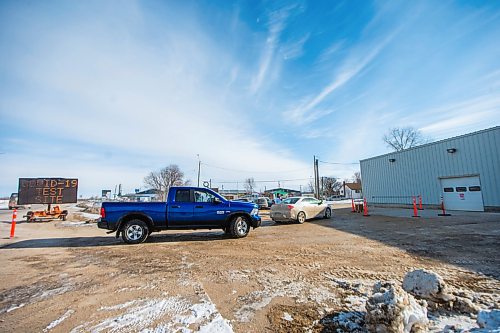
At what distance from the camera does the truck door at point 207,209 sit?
806 centimetres

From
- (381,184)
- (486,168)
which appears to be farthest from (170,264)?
(381,184)

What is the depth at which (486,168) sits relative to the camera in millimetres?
14648

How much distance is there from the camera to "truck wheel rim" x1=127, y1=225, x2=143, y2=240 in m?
7.58

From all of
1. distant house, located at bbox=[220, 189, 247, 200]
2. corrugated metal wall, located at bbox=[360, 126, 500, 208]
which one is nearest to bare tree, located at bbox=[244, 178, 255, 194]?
distant house, located at bbox=[220, 189, 247, 200]

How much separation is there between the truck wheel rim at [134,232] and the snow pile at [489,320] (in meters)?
8.00

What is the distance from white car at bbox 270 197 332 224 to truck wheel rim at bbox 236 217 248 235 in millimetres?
4360

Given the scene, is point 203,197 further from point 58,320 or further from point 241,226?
point 58,320

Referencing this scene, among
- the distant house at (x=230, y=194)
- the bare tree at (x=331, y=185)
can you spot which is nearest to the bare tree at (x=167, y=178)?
the distant house at (x=230, y=194)

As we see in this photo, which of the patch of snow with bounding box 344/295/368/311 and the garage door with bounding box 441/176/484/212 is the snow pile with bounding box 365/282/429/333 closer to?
the patch of snow with bounding box 344/295/368/311

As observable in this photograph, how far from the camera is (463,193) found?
16.1 metres

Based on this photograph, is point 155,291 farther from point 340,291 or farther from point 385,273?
point 385,273

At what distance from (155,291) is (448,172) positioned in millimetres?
20958

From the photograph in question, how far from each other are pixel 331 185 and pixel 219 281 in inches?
3199

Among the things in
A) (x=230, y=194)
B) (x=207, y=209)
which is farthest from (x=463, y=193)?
(x=230, y=194)
